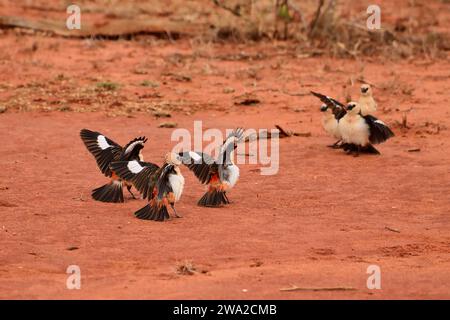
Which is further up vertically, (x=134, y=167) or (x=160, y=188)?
(x=134, y=167)

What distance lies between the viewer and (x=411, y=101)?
14.6 m

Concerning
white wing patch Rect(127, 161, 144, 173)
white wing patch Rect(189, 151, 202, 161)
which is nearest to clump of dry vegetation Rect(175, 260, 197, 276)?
white wing patch Rect(127, 161, 144, 173)

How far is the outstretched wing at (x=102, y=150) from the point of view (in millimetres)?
9516

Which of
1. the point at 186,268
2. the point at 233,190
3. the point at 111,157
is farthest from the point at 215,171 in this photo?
the point at 186,268

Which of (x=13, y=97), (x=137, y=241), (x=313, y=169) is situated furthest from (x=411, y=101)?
(x=137, y=241)

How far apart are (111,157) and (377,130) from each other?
3.54 metres

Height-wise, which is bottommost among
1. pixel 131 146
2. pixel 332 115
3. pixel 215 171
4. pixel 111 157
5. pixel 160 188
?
pixel 160 188

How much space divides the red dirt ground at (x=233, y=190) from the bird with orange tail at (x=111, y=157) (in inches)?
7.1

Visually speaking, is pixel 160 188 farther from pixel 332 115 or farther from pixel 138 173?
pixel 332 115

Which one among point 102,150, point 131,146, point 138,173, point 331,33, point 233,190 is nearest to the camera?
point 138,173

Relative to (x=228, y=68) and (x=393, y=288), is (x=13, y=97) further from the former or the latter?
(x=393, y=288)

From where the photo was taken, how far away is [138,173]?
8938 mm

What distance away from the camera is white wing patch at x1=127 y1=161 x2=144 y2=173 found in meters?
8.99

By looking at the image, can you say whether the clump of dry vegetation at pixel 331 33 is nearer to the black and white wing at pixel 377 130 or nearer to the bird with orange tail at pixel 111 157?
the black and white wing at pixel 377 130
